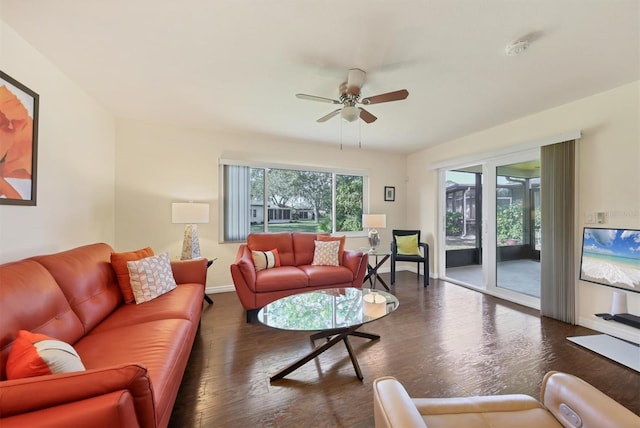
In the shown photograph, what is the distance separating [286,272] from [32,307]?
2089mm

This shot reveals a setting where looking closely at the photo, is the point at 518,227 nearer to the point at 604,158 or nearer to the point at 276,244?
the point at 604,158

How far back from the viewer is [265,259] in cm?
332

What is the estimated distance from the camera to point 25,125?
184cm

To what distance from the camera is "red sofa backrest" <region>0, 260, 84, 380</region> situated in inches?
44.7

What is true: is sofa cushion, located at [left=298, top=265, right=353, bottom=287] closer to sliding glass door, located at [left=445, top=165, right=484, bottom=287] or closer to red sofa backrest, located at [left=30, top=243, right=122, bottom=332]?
red sofa backrest, located at [left=30, top=243, right=122, bottom=332]

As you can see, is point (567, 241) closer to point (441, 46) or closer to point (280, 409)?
point (441, 46)

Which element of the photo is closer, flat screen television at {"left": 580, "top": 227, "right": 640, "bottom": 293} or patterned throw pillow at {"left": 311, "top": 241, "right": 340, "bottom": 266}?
flat screen television at {"left": 580, "top": 227, "right": 640, "bottom": 293}

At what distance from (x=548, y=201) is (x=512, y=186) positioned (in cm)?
62

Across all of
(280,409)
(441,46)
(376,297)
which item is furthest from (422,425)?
(441,46)

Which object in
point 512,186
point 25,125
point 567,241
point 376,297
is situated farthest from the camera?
point 512,186

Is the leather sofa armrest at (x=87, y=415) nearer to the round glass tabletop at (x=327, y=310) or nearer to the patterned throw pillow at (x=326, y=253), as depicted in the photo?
the round glass tabletop at (x=327, y=310)

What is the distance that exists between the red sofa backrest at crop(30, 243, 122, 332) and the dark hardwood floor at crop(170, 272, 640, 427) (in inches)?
30.3

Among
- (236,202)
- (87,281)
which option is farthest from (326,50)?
(236,202)

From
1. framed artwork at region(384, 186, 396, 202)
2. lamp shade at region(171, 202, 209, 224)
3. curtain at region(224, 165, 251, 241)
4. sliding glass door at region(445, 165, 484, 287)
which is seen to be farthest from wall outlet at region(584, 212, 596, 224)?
lamp shade at region(171, 202, 209, 224)
